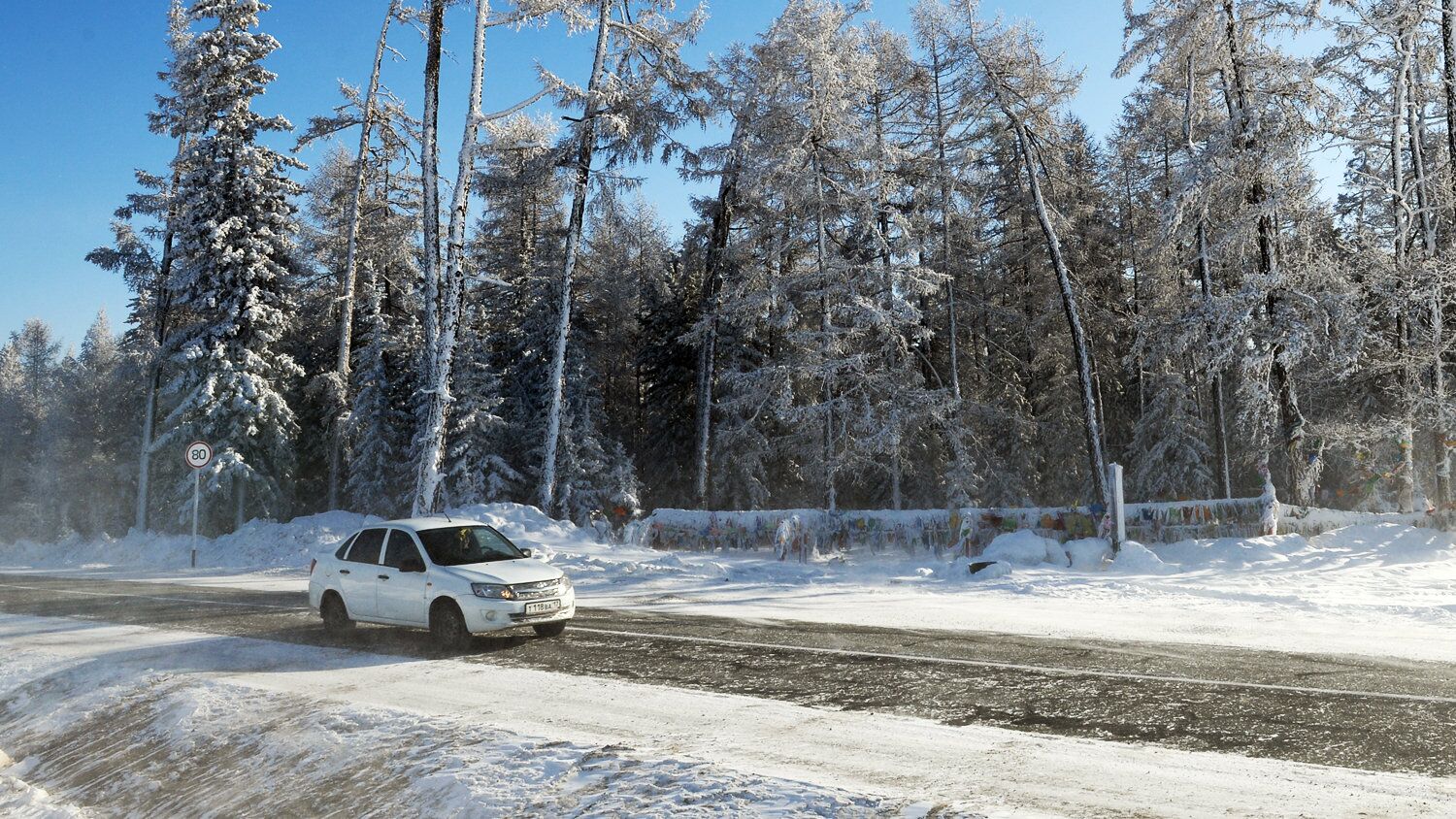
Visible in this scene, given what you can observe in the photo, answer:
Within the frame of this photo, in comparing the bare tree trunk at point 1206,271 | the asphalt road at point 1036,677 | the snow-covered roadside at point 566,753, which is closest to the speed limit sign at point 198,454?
the asphalt road at point 1036,677

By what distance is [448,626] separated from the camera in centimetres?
1107

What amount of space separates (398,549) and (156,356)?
26700 mm

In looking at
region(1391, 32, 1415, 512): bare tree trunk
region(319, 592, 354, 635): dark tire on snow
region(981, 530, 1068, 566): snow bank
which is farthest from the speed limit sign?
region(1391, 32, 1415, 512): bare tree trunk

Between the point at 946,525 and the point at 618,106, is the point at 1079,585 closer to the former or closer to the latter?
the point at 946,525

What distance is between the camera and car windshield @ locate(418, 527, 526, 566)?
1167cm

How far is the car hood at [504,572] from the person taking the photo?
1109 centimetres

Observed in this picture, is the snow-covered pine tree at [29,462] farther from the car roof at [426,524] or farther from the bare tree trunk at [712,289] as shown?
the car roof at [426,524]

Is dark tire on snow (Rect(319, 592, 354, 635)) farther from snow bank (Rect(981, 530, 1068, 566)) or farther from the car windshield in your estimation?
snow bank (Rect(981, 530, 1068, 566))

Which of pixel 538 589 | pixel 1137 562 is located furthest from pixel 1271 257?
pixel 538 589

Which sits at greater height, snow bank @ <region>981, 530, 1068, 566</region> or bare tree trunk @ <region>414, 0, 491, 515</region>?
bare tree trunk @ <region>414, 0, 491, 515</region>

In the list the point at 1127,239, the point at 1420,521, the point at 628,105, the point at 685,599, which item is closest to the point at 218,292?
the point at 628,105

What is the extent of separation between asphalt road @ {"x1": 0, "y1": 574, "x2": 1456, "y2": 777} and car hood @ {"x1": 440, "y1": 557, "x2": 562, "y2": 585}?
84 centimetres

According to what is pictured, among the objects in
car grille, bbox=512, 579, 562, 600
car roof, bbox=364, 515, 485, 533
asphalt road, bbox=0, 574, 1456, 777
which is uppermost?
car roof, bbox=364, 515, 485, 533

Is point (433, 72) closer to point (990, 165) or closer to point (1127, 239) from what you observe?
point (990, 165)
